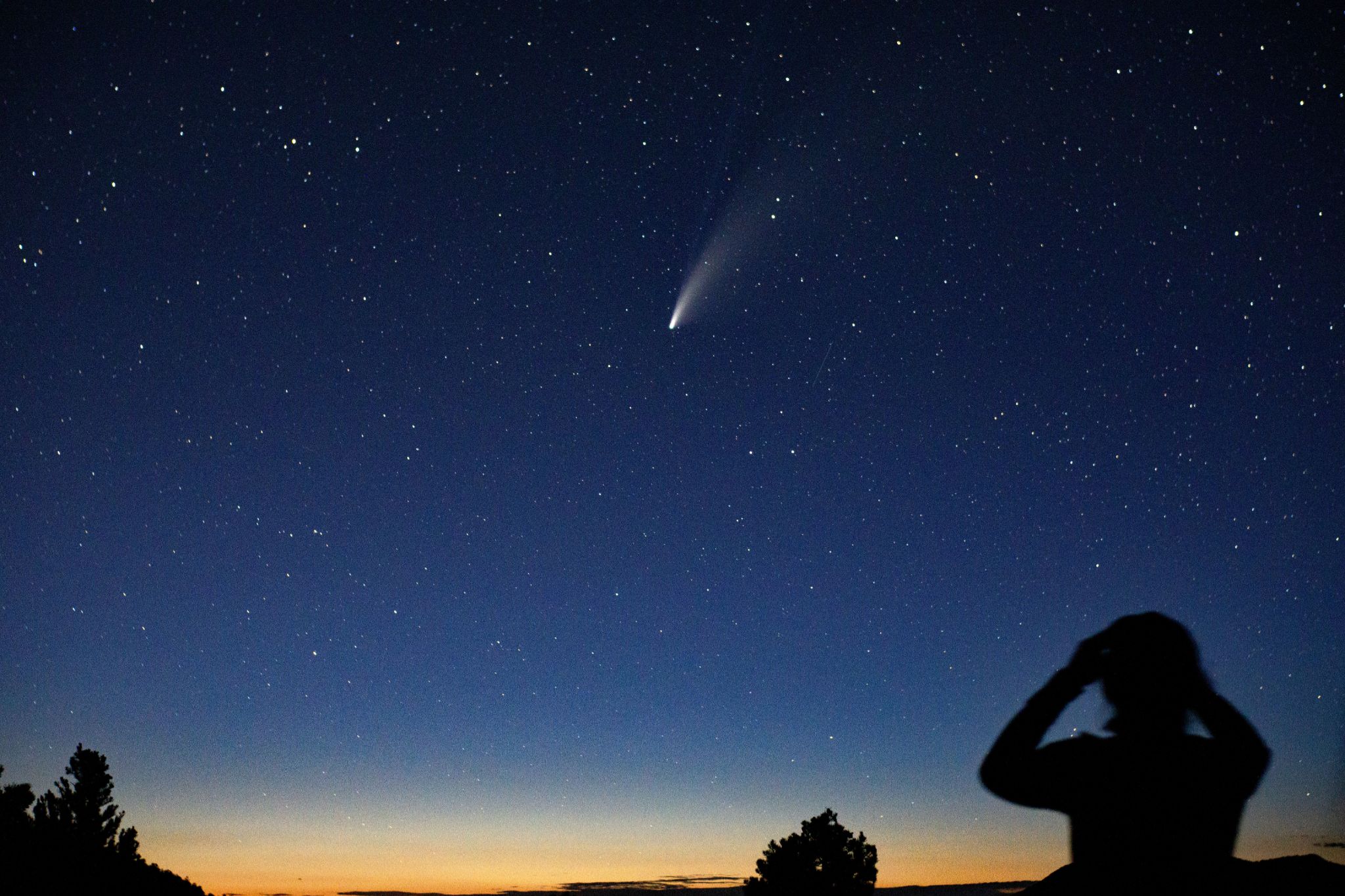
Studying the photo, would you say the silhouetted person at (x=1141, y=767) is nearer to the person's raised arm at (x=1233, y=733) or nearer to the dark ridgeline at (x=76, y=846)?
the person's raised arm at (x=1233, y=733)

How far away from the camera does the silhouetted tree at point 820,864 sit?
34938mm

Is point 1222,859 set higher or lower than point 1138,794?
lower

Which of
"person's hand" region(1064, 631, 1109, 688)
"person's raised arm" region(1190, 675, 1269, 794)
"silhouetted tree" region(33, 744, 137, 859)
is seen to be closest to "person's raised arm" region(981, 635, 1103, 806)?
"person's hand" region(1064, 631, 1109, 688)

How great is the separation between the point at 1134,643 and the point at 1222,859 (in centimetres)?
46

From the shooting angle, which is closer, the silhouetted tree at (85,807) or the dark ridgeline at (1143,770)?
the dark ridgeline at (1143,770)

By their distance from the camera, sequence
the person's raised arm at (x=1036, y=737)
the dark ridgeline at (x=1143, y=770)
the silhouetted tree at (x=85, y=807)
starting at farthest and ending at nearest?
1. the silhouetted tree at (x=85, y=807)
2. the person's raised arm at (x=1036, y=737)
3. the dark ridgeline at (x=1143, y=770)

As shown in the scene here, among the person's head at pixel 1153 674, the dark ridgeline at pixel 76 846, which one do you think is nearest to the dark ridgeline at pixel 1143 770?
the person's head at pixel 1153 674

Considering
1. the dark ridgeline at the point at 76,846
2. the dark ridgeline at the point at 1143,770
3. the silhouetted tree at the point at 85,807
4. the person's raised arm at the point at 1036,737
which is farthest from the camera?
the silhouetted tree at the point at 85,807

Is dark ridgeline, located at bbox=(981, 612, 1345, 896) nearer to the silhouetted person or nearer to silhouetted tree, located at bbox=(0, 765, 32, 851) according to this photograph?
the silhouetted person

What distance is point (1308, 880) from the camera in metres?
1.96

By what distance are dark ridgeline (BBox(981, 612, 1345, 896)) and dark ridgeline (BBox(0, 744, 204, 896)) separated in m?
21.9

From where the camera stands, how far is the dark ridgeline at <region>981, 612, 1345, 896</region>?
159 cm

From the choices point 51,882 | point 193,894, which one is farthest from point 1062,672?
point 193,894

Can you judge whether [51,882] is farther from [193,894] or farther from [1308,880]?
[1308,880]
